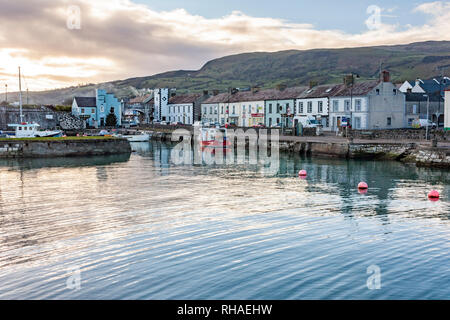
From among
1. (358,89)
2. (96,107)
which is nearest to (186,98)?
(96,107)

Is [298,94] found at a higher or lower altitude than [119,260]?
higher

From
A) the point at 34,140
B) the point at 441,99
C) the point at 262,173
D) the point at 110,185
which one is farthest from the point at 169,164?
the point at 441,99

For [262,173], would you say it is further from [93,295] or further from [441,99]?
[441,99]

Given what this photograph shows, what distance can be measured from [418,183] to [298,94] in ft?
158

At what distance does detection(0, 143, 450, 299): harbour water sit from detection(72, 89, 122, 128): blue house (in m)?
72.6

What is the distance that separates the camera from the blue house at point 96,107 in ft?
327

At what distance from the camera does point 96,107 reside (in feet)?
333

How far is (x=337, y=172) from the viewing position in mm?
36281

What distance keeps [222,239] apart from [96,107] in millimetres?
91806

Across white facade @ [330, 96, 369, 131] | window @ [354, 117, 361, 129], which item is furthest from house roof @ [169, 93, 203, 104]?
window @ [354, 117, 361, 129]

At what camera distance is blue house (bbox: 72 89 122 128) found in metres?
99.8

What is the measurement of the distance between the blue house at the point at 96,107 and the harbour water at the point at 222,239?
72561 millimetres

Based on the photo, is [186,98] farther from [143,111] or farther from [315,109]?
[315,109]
